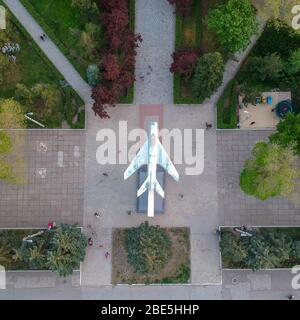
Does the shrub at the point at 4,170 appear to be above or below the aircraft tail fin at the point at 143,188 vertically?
above

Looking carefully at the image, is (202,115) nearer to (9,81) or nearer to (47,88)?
(47,88)

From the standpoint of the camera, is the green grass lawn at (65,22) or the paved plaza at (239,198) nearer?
the paved plaza at (239,198)

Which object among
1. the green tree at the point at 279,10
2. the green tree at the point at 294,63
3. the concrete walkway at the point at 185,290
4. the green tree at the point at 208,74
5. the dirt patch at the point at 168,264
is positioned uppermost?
the green tree at the point at 279,10

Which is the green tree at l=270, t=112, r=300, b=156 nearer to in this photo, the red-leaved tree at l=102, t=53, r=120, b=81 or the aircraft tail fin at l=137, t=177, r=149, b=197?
the aircraft tail fin at l=137, t=177, r=149, b=197

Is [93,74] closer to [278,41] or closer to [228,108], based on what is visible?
[228,108]

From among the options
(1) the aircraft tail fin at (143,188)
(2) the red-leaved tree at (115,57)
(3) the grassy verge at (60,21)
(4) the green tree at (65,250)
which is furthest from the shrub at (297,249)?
(3) the grassy verge at (60,21)

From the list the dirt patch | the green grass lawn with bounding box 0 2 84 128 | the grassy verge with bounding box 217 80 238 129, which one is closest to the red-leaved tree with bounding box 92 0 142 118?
the green grass lawn with bounding box 0 2 84 128

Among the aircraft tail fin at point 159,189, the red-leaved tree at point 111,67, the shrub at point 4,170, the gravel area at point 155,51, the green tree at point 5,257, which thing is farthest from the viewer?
the gravel area at point 155,51

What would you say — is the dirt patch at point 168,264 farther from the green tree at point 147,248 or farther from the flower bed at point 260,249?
the flower bed at point 260,249
